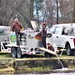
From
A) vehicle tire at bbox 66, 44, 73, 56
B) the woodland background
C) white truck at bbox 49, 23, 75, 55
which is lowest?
vehicle tire at bbox 66, 44, 73, 56

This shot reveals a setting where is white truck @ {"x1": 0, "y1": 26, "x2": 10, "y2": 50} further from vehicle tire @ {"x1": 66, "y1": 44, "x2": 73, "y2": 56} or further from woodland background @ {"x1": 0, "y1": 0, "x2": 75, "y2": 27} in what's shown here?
woodland background @ {"x1": 0, "y1": 0, "x2": 75, "y2": 27}

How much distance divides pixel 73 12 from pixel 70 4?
1605 mm

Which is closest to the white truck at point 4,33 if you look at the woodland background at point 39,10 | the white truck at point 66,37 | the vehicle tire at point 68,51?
the white truck at point 66,37

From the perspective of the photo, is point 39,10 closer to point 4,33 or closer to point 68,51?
point 4,33

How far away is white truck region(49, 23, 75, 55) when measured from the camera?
19.1 m

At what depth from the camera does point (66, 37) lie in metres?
19.5

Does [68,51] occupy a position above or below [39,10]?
below

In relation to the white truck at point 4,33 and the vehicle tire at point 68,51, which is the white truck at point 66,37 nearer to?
the vehicle tire at point 68,51

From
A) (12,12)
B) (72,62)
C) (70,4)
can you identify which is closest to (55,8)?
(70,4)

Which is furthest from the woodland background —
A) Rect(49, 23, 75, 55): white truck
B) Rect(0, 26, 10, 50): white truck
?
Rect(49, 23, 75, 55): white truck

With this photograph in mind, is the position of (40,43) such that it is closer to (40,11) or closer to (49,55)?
(49,55)

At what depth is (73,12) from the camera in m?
40.2

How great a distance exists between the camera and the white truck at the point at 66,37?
19.1m

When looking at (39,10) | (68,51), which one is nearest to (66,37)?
(68,51)
